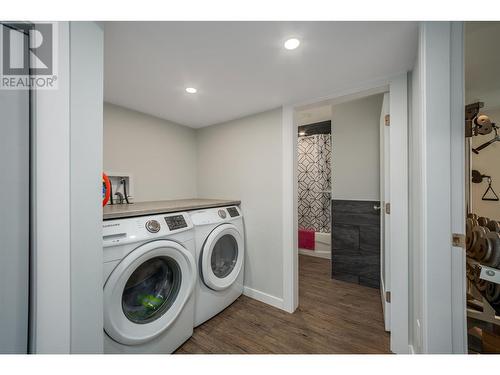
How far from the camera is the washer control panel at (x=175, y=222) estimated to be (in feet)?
4.37

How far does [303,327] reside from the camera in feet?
5.24

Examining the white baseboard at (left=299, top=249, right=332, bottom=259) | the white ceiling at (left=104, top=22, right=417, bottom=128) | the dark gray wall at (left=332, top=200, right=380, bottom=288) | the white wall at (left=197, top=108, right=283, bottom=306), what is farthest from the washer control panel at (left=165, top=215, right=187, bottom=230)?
the white baseboard at (left=299, top=249, right=332, bottom=259)

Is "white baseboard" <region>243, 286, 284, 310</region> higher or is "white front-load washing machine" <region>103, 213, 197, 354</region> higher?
"white front-load washing machine" <region>103, 213, 197, 354</region>

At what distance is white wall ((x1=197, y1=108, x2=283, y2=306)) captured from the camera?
1900 mm

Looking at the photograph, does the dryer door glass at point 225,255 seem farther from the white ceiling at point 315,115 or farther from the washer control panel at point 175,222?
the white ceiling at point 315,115

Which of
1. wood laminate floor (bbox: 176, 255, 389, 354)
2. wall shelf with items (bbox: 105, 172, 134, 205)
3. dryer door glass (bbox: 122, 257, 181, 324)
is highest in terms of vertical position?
wall shelf with items (bbox: 105, 172, 134, 205)

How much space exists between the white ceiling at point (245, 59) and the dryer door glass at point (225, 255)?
1.34m

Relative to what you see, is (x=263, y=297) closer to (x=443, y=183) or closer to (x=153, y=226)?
(x=153, y=226)

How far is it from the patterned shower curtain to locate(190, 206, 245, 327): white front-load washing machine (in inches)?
72.1

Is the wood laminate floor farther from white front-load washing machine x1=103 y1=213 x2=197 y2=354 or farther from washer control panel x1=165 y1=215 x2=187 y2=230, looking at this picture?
washer control panel x1=165 y1=215 x2=187 y2=230

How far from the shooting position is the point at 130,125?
77.2 inches

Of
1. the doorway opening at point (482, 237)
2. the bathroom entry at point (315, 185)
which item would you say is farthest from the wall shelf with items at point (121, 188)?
the doorway opening at point (482, 237)
